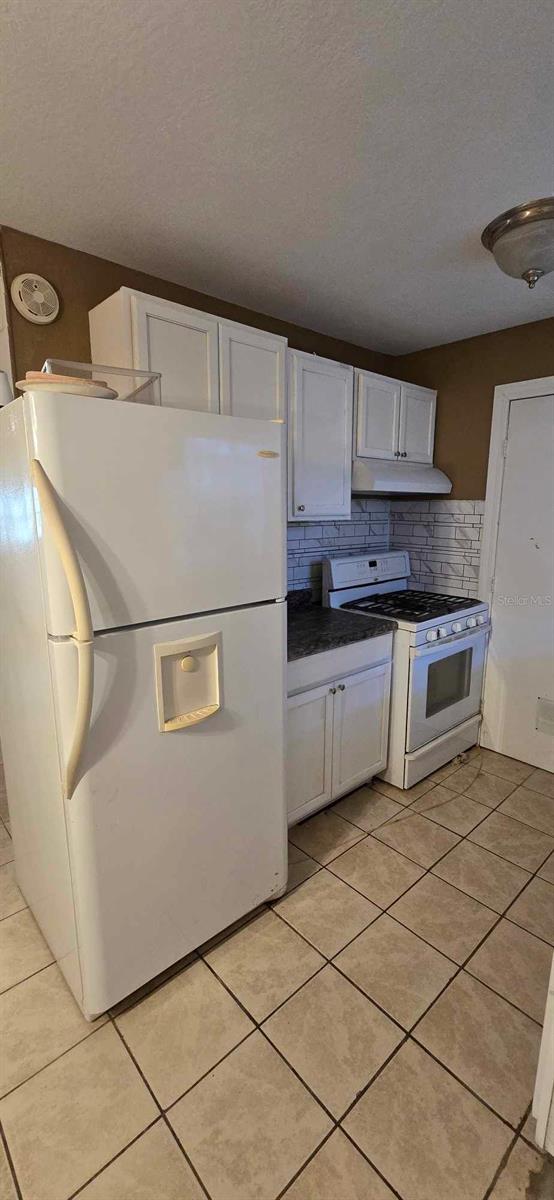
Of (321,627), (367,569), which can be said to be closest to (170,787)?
(321,627)

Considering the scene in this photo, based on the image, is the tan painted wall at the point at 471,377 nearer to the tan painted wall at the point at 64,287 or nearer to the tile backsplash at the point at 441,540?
the tile backsplash at the point at 441,540

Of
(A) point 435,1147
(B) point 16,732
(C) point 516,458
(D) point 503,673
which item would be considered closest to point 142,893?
(B) point 16,732

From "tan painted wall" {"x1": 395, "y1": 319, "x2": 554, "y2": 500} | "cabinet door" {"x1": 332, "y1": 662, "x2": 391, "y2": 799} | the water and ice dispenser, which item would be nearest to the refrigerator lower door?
the water and ice dispenser

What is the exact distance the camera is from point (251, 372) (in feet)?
6.64

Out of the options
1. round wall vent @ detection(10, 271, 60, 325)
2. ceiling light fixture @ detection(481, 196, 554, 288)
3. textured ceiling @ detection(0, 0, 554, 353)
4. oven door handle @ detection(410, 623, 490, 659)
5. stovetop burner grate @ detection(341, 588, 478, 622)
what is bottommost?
→ oven door handle @ detection(410, 623, 490, 659)

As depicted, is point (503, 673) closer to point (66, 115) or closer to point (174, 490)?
point (174, 490)

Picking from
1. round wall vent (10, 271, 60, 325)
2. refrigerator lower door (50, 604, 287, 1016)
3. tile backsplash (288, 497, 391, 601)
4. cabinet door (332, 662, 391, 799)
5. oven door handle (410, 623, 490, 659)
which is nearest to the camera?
refrigerator lower door (50, 604, 287, 1016)

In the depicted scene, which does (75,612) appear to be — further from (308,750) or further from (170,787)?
(308,750)

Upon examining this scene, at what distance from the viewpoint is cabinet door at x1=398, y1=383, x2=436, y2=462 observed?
9.24 ft

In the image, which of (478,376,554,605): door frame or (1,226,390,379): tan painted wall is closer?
(1,226,390,379): tan painted wall

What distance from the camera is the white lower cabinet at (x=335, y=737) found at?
6.69 ft

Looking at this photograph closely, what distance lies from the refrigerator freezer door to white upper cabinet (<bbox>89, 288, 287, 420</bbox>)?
1.79ft

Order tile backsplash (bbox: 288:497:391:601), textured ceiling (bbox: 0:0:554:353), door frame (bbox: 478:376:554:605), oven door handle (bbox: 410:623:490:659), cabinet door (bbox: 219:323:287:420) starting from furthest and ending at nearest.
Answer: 1. tile backsplash (bbox: 288:497:391:601)
2. door frame (bbox: 478:376:554:605)
3. oven door handle (bbox: 410:623:490:659)
4. cabinet door (bbox: 219:323:287:420)
5. textured ceiling (bbox: 0:0:554:353)

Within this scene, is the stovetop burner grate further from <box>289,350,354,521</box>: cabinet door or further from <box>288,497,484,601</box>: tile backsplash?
<box>289,350,354,521</box>: cabinet door
